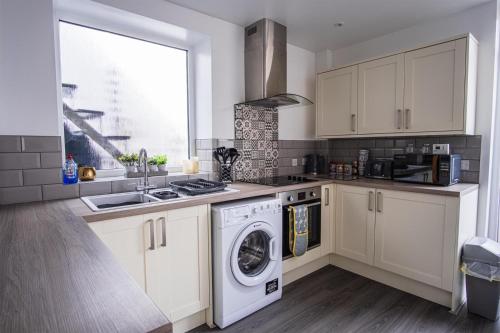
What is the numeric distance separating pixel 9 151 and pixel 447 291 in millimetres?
3125

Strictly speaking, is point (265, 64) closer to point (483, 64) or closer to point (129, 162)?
point (129, 162)

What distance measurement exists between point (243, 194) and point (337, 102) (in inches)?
64.7

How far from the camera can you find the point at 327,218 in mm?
2646

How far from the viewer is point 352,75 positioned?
2.75m

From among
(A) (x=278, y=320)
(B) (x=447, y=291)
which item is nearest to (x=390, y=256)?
(B) (x=447, y=291)

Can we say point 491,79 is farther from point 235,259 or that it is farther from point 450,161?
point 235,259

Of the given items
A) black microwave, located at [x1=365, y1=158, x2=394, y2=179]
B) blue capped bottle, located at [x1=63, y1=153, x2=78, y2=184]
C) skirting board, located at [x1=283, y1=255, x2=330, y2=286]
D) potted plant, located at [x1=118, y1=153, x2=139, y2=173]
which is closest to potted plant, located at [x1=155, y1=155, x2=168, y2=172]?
potted plant, located at [x1=118, y1=153, x2=139, y2=173]

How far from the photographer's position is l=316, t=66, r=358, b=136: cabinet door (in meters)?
2.78

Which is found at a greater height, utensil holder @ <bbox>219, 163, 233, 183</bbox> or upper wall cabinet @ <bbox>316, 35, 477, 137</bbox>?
upper wall cabinet @ <bbox>316, 35, 477, 137</bbox>

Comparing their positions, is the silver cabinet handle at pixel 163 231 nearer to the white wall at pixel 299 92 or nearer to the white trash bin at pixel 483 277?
the white wall at pixel 299 92

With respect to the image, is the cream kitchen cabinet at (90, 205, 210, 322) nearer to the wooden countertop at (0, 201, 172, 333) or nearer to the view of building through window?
the wooden countertop at (0, 201, 172, 333)

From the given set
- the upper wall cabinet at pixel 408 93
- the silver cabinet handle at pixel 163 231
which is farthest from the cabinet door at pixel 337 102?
the silver cabinet handle at pixel 163 231

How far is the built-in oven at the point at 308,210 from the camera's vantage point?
7.45 feet

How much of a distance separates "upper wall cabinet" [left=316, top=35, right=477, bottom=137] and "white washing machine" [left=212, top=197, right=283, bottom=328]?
4.40 ft
